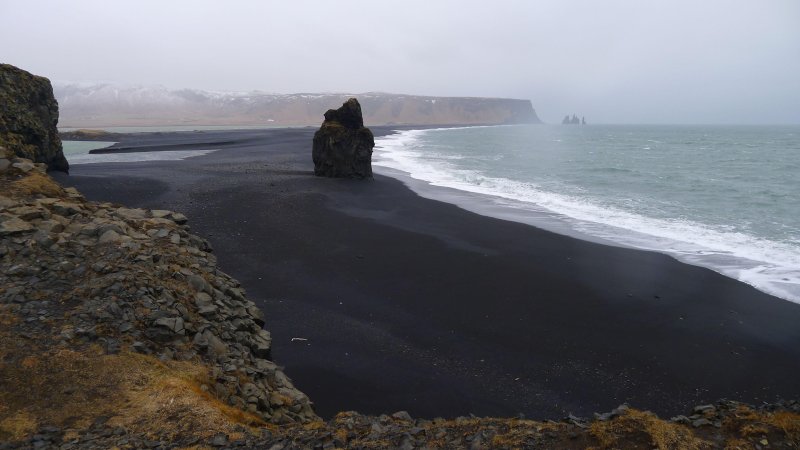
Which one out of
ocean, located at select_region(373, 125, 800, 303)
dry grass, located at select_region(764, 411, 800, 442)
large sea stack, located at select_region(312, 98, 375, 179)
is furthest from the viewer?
large sea stack, located at select_region(312, 98, 375, 179)

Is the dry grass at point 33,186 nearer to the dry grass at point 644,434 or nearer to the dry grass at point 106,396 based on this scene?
the dry grass at point 106,396

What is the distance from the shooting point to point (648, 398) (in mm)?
7434

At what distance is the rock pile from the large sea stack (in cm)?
1741

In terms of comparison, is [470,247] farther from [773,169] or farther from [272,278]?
[773,169]

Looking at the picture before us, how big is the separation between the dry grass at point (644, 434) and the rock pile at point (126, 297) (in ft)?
11.3

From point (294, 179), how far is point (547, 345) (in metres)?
17.9

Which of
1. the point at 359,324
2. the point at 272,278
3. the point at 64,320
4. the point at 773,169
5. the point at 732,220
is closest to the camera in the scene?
the point at 64,320

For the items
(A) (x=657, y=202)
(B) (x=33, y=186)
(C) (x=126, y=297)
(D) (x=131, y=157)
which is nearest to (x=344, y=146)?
(A) (x=657, y=202)

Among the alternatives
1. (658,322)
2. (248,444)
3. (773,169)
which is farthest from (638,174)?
(248,444)

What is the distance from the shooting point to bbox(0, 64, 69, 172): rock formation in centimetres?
2002

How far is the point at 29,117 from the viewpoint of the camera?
21219mm

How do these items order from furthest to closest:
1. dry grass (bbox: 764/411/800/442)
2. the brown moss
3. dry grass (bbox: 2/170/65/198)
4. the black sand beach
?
dry grass (bbox: 2/170/65/198)
the black sand beach
dry grass (bbox: 764/411/800/442)
the brown moss

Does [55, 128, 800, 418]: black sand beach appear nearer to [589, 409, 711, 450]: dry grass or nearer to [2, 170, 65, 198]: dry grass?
[589, 409, 711, 450]: dry grass

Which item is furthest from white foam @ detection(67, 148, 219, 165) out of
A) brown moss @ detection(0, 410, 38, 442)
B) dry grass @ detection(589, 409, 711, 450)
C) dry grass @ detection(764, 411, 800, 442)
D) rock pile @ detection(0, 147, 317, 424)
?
dry grass @ detection(764, 411, 800, 442)
